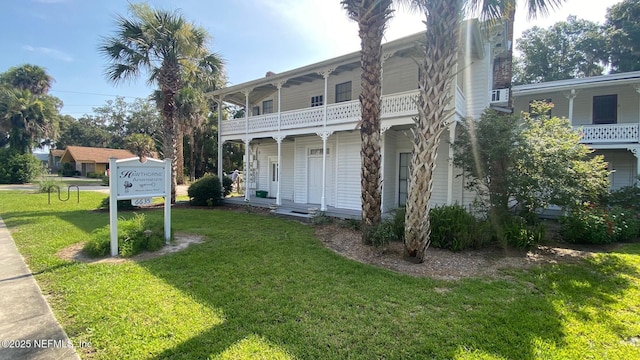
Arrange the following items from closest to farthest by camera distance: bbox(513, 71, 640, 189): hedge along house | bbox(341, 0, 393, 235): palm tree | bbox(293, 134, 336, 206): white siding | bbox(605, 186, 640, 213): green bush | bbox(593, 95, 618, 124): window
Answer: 1. bbox(341, 0, 393, 235): palm tree
2. bbox(605, 186, 640, 213): green bush
3. bbox(513, 71, 640, 189): hedge along house
4. bbox(293, 134, 336, 206): white siding
5. bbox(593, 95, 618, 124): window

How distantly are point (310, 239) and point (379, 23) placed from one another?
5737mm

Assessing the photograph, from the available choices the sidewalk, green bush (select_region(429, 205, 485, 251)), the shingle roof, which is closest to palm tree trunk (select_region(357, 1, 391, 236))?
green bush (select_region(429, 205, 485, 251))

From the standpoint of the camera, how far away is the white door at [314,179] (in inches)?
549

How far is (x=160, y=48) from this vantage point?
1330cm

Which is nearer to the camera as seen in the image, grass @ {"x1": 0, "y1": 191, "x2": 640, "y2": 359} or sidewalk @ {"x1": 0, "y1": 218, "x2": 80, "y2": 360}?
sidewalk @ {"x1": 0, "y1": 218, "x2": 80, "y2": 360}

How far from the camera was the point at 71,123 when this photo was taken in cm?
5766

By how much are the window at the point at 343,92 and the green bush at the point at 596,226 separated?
9081mm

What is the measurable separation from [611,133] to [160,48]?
20.7 metres

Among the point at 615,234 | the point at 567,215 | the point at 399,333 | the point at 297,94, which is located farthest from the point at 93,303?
the point at 297,94

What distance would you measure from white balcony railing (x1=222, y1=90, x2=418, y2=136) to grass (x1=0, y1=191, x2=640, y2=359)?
5.30 meters

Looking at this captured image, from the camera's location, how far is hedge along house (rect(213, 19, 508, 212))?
1057 cm

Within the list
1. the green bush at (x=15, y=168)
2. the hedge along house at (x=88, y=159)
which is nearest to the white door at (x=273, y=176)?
the green bush at (x=15, y=168)

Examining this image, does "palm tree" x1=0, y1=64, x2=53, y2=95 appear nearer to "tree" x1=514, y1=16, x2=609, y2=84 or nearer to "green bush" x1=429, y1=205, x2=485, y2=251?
"green bush" x1=429, y1=205, x2=485, y2=251

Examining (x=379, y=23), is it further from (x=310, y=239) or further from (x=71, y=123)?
(x=71, y=123)
